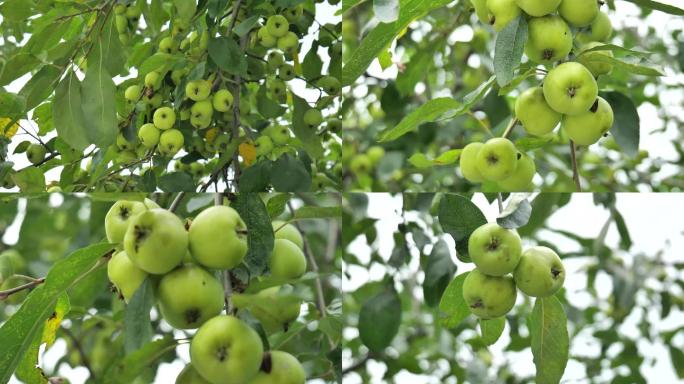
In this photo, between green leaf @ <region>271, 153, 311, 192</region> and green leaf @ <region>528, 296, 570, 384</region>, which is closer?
green leaf @ <region>528, 296, 570, 384</region>

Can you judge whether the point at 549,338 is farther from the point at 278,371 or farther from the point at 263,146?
the point at 263,146

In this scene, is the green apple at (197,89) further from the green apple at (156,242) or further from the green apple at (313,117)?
the green apple at (156,242)

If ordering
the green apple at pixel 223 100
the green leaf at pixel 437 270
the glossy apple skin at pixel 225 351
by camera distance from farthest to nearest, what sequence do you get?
the green leaf at pixel 437 270 → the green apple at pixel 223 100 → the glossy apple skin at pixel 225 351

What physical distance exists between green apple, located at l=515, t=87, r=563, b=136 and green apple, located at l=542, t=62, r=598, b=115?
0.07ft

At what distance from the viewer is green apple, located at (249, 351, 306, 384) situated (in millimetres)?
597

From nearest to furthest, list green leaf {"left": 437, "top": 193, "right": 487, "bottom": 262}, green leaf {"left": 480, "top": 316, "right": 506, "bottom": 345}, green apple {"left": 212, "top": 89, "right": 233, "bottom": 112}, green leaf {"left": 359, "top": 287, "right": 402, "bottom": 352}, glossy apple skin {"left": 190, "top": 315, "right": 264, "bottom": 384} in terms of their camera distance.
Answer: glossy apple skin {"left": 190, "top": 315, "right": 264, "bottom": 384} < green leaf {"left": 437, "top": 193, "right": 487, "bottom": 262} < green leaf {"left": 480, "top": 316, "right": 506, "bottom": 345} < green apple {"left": 212, "top": 89, "right": 233, "bottom": 112} < green leaf {"left": 359, "top": 287, "right": 402, "bottom": 352}

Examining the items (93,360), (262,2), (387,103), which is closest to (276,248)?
(262,2)

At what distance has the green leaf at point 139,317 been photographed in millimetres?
575

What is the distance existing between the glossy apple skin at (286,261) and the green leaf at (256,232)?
0.05 feet

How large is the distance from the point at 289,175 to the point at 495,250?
1.18 ft

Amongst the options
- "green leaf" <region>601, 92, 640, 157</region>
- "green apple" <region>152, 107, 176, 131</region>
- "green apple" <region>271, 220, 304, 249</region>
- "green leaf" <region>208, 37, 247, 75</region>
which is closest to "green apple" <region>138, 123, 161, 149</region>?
"green apple" <region>152, 107, 176, 131</region>

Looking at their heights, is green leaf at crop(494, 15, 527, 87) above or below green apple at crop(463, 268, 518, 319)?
above

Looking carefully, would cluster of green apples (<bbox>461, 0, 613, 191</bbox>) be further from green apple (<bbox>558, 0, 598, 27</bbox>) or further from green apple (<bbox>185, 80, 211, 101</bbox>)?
green apple (<bbox>185, 80, 211, 101</bbox>)

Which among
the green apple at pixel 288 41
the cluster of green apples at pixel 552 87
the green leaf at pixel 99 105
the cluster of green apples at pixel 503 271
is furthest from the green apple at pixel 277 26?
the cluster of green apples at pixel 503 271
